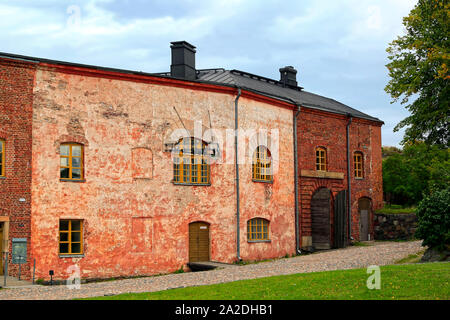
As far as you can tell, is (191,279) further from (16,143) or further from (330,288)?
(16,143)

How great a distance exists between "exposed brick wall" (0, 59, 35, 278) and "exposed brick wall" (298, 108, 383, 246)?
520 inches

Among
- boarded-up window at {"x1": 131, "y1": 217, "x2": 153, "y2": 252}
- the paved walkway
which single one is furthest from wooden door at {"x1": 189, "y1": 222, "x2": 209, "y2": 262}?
the paved walkway

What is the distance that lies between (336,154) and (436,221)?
9.92 meters

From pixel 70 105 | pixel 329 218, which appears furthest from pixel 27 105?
pixel 329 218

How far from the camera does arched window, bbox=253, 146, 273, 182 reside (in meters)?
22.8

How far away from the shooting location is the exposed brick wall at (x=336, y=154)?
84.2 ft

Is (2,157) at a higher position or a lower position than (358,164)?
lower

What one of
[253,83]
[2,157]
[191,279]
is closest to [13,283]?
[2,157]

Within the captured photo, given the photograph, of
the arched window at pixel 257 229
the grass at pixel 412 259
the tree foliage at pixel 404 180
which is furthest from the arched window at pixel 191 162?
the tree foliage at pixel 404 180

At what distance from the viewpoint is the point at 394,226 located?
29.3 metres

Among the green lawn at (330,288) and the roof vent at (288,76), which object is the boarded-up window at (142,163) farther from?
the roof vent at (288,76)

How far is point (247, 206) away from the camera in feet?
72.4

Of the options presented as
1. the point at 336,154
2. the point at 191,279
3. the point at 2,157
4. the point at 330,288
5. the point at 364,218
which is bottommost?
the point at 191,279
